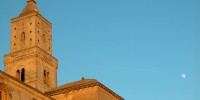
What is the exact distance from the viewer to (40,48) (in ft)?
180

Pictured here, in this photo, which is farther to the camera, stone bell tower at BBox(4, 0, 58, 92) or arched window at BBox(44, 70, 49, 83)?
arched window at BBox(44, 70, 49, 83)

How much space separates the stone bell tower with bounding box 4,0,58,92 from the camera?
53531 mm

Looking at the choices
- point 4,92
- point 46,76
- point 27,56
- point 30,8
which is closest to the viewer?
point 4,92

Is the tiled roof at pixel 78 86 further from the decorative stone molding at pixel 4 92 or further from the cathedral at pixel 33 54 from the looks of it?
the decorative stone molding at pixel 4 92

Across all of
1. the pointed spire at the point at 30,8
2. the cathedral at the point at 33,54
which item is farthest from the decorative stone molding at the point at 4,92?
the pointed spire at the point at 30,8

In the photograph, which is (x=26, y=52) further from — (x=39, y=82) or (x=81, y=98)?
(x=81, y=98)

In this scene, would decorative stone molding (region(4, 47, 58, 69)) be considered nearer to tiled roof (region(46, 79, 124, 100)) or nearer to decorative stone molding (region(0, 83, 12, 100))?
tiled roof (region(46, 79, 124, 100))

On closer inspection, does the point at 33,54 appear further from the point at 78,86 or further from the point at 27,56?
the point at 78,86

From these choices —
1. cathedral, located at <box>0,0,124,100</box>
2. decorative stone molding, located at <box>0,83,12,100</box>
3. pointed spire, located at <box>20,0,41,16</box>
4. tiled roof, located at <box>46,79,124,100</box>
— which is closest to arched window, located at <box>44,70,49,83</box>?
cathedral, located at <box>0,0,124,100</box>

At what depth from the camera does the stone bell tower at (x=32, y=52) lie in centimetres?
5353

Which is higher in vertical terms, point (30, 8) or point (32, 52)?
point (30, 8)

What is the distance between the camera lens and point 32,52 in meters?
53.9

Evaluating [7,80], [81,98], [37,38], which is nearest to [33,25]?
[37,38]

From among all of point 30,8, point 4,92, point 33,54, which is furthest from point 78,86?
point 30,8
